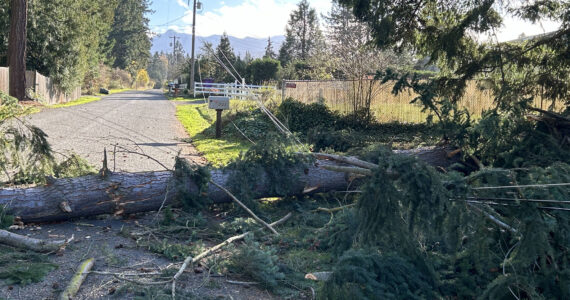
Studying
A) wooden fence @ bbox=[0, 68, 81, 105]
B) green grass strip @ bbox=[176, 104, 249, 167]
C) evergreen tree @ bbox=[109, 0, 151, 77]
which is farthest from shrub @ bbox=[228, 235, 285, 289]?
evergreen tree @ bbox=[109, 0, 151, 77]

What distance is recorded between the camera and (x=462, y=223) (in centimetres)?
338

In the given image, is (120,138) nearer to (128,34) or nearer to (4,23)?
(4,23)

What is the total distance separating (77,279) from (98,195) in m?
1.86

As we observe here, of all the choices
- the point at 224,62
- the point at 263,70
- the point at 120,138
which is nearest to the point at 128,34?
the point at 224,62

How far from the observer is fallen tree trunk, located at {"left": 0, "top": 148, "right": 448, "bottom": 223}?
16.3 feet

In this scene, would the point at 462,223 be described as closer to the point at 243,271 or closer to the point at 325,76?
the point at 243,271

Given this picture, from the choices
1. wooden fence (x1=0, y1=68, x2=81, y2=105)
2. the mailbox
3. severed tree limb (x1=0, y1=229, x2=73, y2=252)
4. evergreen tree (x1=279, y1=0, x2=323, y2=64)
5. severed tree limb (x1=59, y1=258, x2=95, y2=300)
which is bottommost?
severed tree limb (x1=59, y1=258, x2=95, y2=300)

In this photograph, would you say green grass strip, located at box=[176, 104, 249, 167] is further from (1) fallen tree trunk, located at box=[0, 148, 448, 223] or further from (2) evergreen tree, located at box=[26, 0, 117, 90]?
(2) evergreen tree, located at box=[26, 0, 117, 90]

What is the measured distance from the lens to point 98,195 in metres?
5.25

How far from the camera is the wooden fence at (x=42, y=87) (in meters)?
18.8

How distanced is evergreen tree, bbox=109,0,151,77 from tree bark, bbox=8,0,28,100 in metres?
46.4

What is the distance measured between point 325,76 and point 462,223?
1595 cm

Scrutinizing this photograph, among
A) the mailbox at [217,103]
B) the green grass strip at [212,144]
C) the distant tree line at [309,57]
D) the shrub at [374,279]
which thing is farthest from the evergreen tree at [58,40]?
the shrub at [374,279]

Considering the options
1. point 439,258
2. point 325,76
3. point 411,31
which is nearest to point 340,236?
point 439,258
